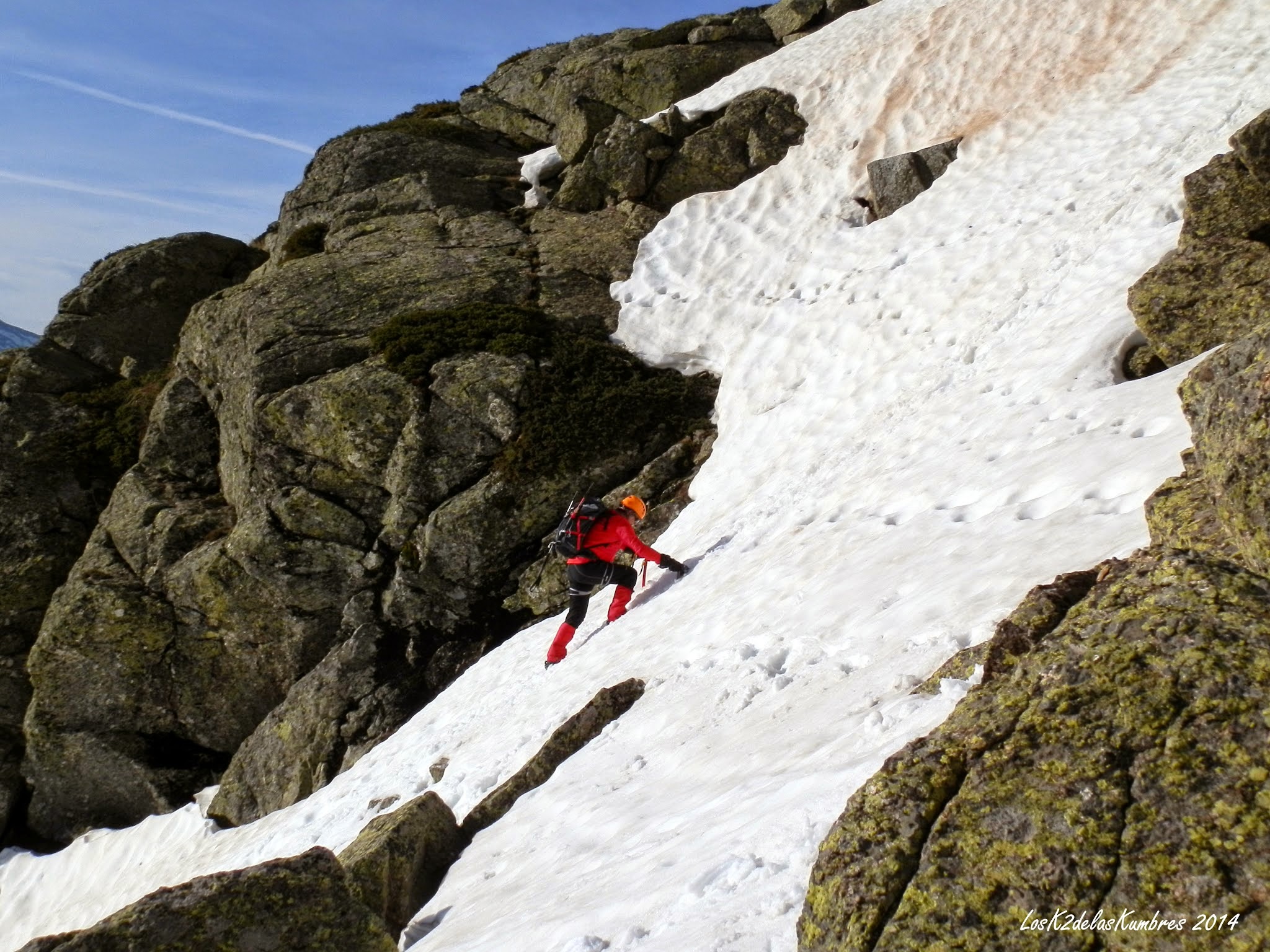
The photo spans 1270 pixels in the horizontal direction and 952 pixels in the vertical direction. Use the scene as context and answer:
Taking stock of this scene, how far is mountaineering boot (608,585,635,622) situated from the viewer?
1370cm

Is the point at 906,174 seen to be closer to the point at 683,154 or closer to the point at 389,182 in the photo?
the point at 683,154

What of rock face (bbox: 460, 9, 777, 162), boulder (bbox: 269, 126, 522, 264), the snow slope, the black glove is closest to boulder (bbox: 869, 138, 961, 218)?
the snow slope

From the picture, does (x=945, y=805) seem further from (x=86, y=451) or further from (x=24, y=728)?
(x=86, y=451)

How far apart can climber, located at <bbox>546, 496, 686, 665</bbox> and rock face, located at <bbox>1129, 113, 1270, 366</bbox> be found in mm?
7018

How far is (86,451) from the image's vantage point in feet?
80.7

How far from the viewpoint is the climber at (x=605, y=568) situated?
45.1ft

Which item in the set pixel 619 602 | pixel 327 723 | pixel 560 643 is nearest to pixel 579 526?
pixel 619 602

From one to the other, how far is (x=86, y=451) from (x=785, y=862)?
975 inches

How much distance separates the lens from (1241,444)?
15.7 feet

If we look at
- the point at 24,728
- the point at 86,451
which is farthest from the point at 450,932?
the point at 86,451

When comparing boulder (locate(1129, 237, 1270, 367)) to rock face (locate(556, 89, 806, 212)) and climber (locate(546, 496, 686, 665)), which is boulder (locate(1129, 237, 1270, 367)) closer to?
climber (locate(546, 496, 686, 665))

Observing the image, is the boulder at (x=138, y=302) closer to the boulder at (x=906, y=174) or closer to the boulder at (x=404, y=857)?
the boulder at (x=906, y=174)

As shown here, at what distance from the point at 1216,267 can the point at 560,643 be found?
9.74 meters

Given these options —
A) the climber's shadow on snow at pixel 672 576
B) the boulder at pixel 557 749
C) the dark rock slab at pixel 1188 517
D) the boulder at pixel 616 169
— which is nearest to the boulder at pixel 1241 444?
the dark rock slab at pixel 1188 517
